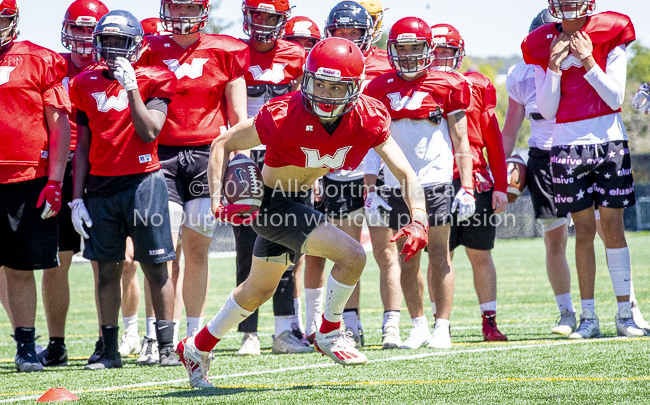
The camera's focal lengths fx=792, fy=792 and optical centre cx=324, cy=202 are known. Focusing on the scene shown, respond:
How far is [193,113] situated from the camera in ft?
16.3

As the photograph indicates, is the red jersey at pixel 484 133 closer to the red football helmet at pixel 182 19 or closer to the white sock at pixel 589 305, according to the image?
the white sock at pixel 589 305

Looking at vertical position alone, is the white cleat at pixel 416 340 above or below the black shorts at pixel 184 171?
below

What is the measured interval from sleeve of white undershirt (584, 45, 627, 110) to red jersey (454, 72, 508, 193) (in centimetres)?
81

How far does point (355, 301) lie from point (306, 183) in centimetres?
164

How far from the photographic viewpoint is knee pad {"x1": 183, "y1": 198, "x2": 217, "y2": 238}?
189 inches

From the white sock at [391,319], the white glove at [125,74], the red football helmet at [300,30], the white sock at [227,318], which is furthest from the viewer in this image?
the red football helmet at [300,30]

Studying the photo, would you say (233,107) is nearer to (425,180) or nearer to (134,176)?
(134,176)

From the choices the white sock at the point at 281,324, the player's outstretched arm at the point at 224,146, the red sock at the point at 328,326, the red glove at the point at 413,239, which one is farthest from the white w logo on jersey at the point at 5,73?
the red glove at the point at 413,239

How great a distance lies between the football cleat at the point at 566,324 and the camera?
532cm

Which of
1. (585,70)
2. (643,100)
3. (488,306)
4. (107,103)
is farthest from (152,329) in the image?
(643,100)

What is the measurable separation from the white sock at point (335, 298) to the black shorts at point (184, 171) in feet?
4.52

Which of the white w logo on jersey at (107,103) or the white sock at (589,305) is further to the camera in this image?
the white sock at (589,305)

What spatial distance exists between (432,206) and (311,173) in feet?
4.61

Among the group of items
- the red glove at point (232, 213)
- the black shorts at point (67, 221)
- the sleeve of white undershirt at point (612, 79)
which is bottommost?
the black shorts at point (67, 221)
